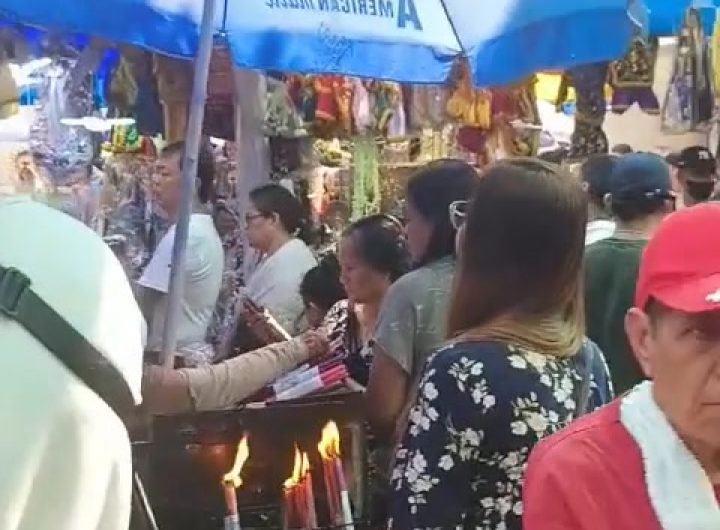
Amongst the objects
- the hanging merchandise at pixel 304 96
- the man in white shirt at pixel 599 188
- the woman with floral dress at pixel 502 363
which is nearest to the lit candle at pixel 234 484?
the woman with floral dress at pixel 502 363

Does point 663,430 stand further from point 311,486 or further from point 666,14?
point 666,14

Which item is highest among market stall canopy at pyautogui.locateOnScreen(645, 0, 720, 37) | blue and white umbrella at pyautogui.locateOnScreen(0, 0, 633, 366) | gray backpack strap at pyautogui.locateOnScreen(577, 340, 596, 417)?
market stall canopy at pyautogui.locateOnScreen(645, 0, 720, 37)

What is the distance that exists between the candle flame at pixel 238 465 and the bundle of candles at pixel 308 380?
0.71 ft

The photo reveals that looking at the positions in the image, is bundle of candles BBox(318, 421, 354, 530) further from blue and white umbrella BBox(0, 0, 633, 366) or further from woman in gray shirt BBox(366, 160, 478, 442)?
blue and white umbrella BBox(0, 0, 633, 366)

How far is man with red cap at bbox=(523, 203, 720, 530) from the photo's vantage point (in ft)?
4.77

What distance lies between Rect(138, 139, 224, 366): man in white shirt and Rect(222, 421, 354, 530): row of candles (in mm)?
1331

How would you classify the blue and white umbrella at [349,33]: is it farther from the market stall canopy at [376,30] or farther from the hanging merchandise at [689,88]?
the hanging merchandise at [689,88]

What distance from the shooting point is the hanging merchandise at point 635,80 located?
7.10m

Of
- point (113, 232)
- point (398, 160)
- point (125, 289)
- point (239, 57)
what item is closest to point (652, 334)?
point (125, 289)

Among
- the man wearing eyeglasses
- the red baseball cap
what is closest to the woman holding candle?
the man wearing eyeglasses

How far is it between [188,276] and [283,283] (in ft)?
2.25

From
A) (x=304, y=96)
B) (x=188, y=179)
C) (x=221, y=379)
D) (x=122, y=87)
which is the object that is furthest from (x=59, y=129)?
(x=221, y=379)

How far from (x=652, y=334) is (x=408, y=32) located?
8.81 feet

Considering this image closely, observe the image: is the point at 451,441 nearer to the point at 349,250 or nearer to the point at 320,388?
the point at 320,388
